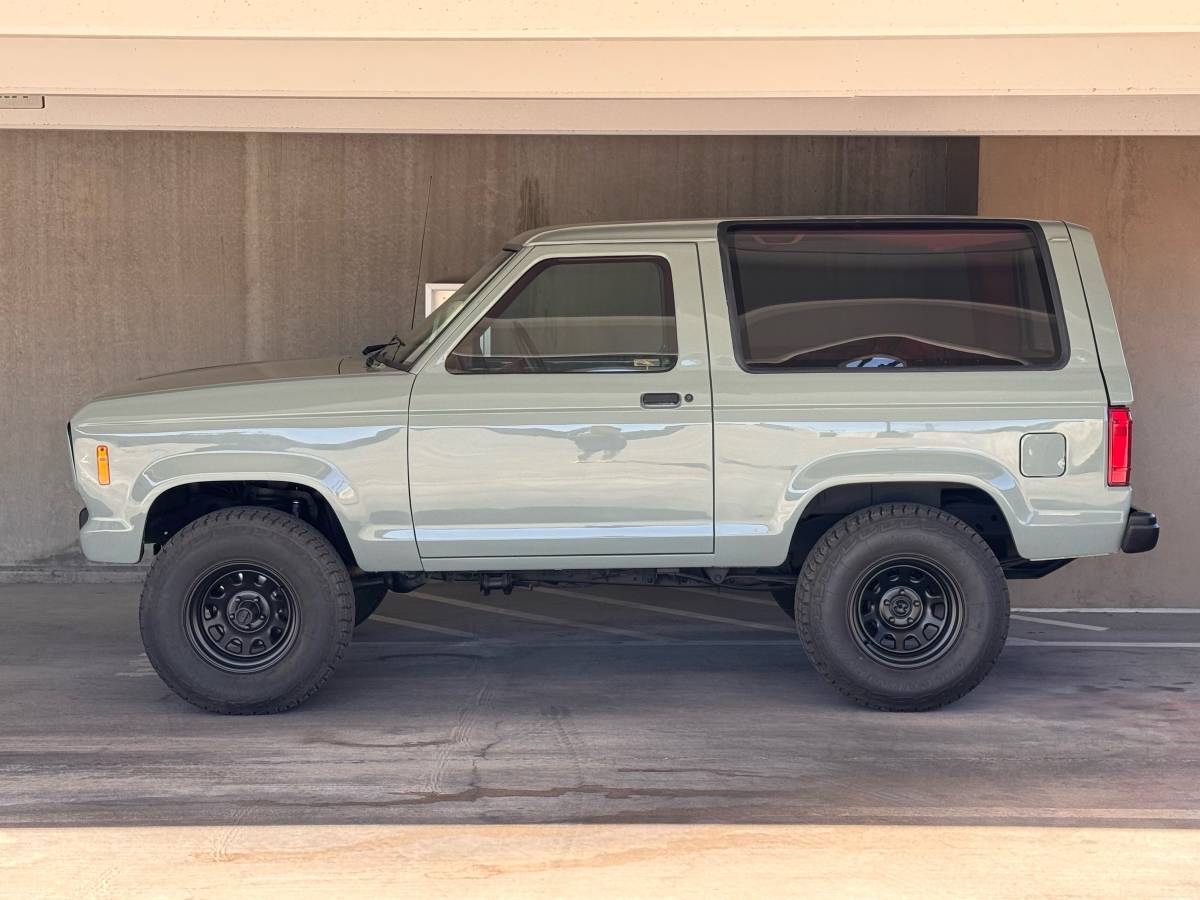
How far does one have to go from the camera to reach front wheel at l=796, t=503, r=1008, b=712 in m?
6.40

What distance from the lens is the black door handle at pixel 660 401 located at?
20.8 ft

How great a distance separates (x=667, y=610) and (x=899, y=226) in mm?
3155

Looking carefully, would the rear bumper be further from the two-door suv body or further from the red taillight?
the red taillight

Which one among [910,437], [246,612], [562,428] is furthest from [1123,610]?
[246,612]

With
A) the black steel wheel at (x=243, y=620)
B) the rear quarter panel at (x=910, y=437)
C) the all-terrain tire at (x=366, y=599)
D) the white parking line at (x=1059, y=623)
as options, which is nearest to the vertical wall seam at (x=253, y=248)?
the all-terrain tire at (x=366, y=599)

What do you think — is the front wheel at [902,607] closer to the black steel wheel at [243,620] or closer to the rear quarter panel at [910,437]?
the rear quarter panel at [910,437]

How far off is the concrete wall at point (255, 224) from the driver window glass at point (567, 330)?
3633 mm

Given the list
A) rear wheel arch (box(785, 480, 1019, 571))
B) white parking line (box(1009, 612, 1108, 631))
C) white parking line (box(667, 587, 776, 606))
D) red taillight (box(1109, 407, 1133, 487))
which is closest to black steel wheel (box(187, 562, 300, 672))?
rear wheel arch (box(785, 480, 1019, 571))

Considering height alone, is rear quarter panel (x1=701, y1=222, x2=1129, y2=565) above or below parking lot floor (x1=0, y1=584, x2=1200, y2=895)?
above

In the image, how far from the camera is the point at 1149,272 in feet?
28.8

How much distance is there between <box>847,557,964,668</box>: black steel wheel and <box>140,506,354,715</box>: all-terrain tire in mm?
2335

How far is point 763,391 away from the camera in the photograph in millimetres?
6383

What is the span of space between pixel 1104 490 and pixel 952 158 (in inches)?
167

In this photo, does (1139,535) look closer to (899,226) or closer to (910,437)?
(910,437)
